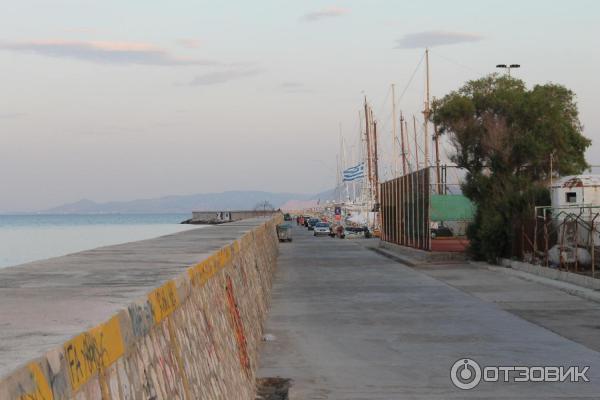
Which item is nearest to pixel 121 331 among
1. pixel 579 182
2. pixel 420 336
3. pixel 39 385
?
pixel 39 385

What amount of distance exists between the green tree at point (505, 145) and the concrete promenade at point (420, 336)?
9060 mm

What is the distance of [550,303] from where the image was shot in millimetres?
22938

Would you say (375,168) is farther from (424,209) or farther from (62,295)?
(62,295)

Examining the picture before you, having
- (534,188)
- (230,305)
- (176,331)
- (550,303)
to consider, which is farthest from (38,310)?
(534,188)

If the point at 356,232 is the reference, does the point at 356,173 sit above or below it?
above

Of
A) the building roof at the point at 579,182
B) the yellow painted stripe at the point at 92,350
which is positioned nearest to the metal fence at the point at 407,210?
the building roof at the point at 579,182

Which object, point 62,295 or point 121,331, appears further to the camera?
point 62,295

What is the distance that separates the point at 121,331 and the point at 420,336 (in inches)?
505

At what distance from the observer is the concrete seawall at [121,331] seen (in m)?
3.90

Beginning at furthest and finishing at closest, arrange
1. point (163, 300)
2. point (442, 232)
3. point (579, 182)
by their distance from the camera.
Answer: point (442, 232), point (579, 182), point (163, 300)

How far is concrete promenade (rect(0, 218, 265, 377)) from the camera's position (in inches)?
171

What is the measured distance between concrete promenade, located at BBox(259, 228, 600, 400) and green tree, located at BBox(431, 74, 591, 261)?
9.06 metres

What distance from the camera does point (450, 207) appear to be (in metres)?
47.4

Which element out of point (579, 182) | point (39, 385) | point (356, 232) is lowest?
point (356, 232)
